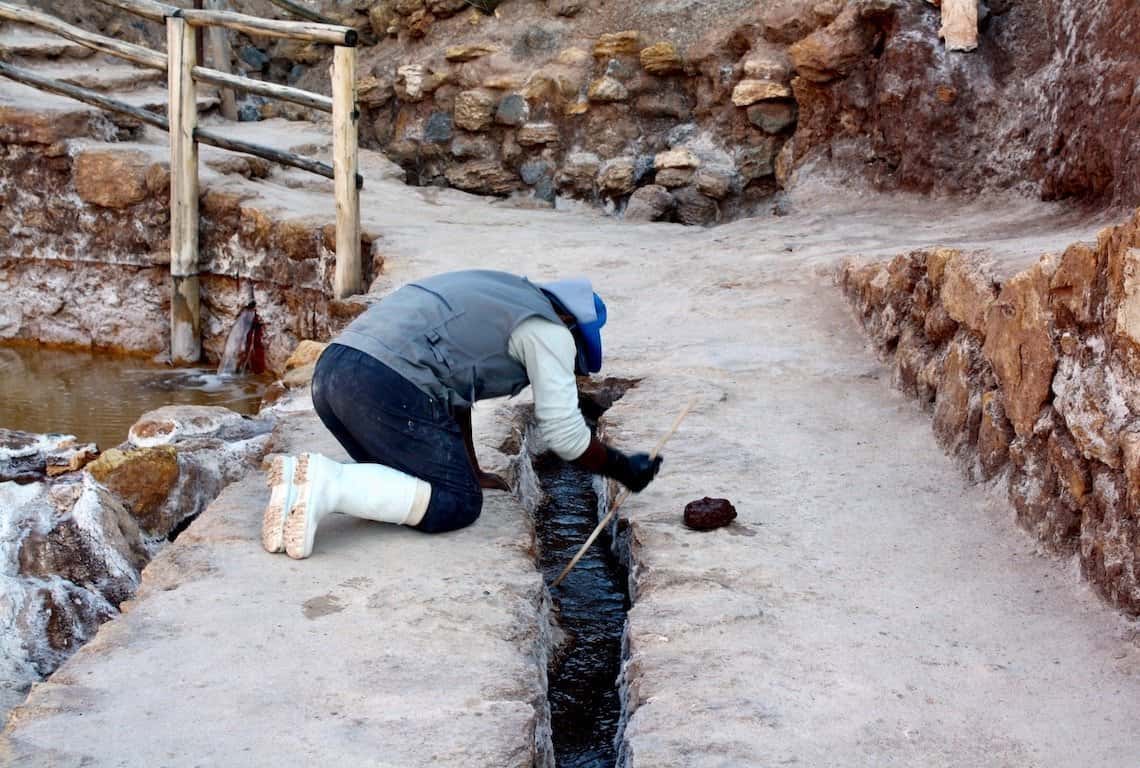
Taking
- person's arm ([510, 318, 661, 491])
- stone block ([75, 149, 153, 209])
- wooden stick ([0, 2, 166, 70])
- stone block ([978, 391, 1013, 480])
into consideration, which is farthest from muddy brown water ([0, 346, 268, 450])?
stone block ([978, 391, 1013, 480])

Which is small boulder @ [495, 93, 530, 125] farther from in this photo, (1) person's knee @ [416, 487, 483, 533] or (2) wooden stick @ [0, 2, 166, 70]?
(1) person's knee @ [416, 487, 483, 533]

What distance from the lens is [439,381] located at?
3.37 m

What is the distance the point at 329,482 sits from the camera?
3.21 metres

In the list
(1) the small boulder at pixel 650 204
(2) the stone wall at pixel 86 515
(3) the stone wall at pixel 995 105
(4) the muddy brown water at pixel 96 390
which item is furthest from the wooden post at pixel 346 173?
(3) the stone wall at pixel 995 105

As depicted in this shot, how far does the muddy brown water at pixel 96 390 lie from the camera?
6.89m

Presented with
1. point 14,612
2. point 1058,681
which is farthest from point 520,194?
point 1058,681

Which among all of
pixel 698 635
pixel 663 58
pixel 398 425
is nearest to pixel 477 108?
pixel 663 58

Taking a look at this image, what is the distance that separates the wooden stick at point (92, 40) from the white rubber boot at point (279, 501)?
5.43 metres

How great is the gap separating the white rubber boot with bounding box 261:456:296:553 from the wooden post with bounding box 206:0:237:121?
6.95 meters

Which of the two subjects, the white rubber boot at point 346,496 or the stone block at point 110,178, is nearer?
the white rubber boot at point 346,496

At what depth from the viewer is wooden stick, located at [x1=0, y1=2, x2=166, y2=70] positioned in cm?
789

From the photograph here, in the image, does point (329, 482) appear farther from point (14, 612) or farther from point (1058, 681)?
point (1058, 681)

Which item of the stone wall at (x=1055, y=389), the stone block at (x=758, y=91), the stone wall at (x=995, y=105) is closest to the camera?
the stone wall at (x=1055, y=389)

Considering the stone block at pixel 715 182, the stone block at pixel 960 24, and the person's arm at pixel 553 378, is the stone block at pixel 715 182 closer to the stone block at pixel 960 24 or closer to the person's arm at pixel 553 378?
the stone block at pixel 960 24
